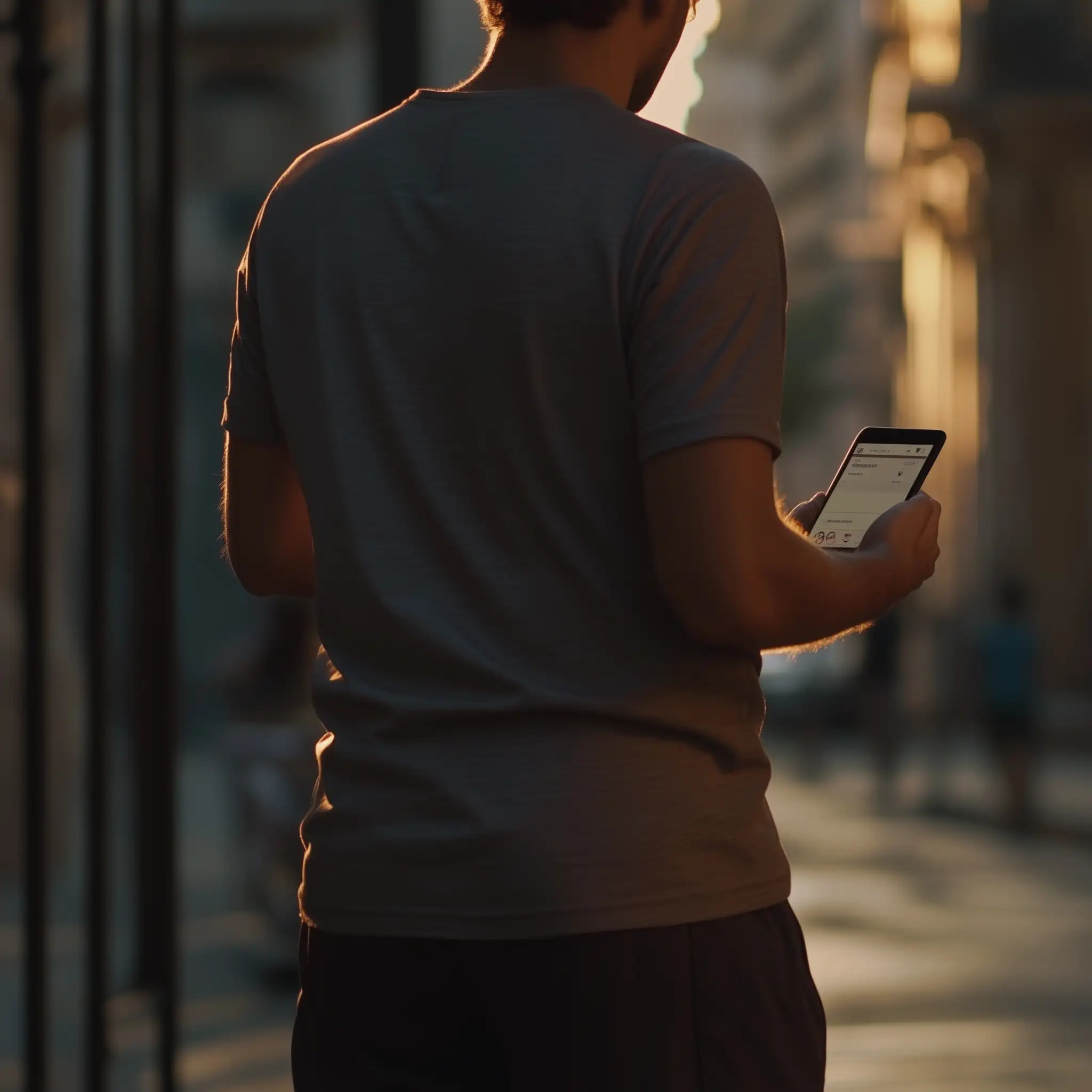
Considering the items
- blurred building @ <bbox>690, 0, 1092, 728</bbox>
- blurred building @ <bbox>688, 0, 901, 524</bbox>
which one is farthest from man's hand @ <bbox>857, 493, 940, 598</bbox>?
blurred building @ <bbox>688, 0, 901, 524</bbox>

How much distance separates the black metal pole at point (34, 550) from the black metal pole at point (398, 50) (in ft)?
3.96

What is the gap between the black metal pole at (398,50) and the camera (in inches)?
195

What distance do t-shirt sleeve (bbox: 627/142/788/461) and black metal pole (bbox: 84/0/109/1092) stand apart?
8.03 feet

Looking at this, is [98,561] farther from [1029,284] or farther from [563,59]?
[1029,284]

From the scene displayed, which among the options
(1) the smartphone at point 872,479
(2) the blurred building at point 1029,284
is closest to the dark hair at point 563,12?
(1) the smartphone at point 872,479

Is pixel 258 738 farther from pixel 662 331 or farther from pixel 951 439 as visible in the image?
pixel 951 439

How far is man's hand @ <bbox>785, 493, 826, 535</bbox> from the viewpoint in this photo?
6.75 feet

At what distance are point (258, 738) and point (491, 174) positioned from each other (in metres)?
7.13

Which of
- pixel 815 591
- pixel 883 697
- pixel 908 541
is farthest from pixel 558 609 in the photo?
pixel 883 697

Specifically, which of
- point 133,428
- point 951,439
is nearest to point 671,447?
point 133,428

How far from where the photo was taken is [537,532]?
1.77 m

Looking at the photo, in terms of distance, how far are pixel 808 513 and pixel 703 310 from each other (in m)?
0.39

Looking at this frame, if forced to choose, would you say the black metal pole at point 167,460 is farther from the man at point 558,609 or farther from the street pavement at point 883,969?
the man at point 558,609

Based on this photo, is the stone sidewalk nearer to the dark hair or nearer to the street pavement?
the street pavement
